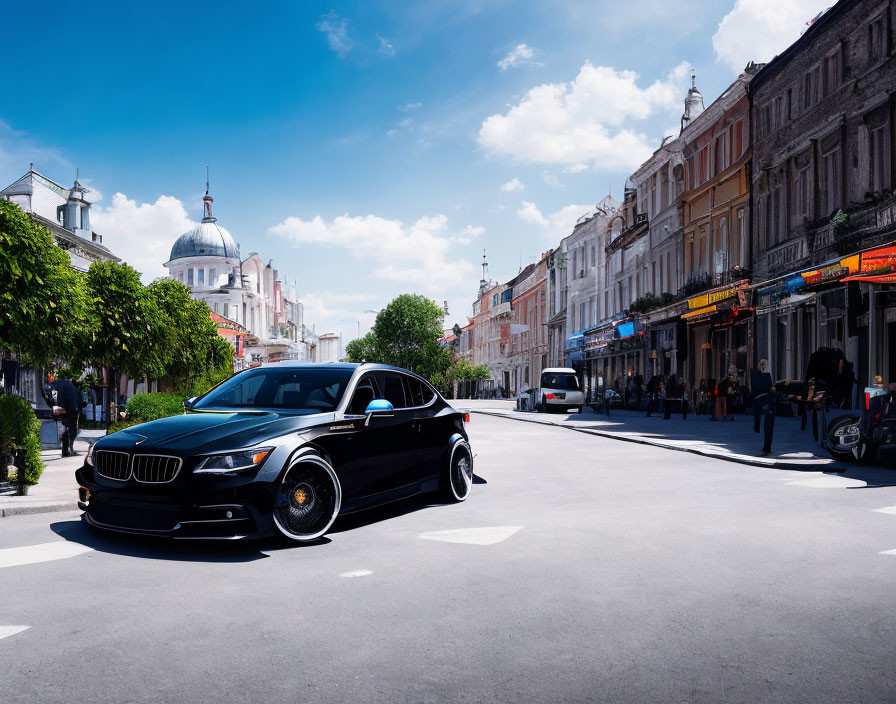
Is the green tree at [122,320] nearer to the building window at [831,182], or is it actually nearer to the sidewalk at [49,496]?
the sidewalk at [49,496]

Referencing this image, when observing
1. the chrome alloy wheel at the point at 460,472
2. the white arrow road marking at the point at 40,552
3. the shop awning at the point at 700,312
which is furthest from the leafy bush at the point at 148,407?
the shop awning at the point at 700,312

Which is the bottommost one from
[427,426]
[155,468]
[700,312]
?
[155,468]

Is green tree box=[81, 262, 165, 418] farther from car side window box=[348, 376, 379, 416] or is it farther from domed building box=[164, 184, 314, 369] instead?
domed building box=[164, 184, 314, 369]

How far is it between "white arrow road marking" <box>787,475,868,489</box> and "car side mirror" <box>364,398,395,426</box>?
20.0 feet

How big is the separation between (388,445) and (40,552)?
3.10 metres

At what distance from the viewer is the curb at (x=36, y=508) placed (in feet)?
29.3

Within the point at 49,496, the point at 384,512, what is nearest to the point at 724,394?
the point at 384,512

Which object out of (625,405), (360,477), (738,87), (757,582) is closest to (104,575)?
(360,477)

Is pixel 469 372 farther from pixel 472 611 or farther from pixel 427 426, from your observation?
pixel 472 611

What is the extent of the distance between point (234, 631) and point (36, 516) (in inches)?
207

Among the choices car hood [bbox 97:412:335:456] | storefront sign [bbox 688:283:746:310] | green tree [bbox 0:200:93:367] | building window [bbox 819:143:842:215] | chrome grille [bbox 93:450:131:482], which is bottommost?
chrome grille [bbox 93:450:131:482]

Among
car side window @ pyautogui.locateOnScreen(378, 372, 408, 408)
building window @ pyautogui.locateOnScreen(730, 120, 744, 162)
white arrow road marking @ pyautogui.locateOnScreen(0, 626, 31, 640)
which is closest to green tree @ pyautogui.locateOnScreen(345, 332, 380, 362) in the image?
building window @ pyautogui.locateOnScreen(730, 120, 744, 162)

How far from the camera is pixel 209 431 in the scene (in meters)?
7.02

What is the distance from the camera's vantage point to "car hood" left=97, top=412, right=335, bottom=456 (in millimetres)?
6773
